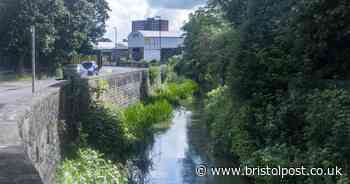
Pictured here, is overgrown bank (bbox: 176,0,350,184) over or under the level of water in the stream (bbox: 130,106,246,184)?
over

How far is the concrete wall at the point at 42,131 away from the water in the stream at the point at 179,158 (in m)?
2.46

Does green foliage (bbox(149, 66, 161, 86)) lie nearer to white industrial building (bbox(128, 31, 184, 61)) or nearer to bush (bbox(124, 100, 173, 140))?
bush (bbox(124, 100, 173, 140))

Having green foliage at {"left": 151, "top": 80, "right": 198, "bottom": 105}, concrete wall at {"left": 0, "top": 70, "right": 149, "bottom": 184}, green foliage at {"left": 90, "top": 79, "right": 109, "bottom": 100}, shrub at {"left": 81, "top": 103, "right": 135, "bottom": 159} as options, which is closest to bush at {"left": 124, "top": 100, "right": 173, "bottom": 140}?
concrete wall at {"left": 0, "top": 70, "right": 149, "bottom": 184}

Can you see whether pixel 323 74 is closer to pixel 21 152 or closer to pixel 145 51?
pixel 21 152

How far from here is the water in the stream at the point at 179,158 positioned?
46.9ft

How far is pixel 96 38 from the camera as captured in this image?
163 ft

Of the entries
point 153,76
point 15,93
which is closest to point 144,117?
point 15,93

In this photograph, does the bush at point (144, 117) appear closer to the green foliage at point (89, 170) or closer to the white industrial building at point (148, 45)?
the green foliage at point (89, 170)

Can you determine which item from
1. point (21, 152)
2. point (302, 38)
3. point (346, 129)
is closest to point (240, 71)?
point (302, 38)

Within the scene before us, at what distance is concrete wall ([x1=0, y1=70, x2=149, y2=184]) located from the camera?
4.99m

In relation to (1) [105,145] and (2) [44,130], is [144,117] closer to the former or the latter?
(1) [105,145]

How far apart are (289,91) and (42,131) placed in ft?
20.6

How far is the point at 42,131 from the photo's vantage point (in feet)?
33.1

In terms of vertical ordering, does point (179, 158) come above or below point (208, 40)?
below
